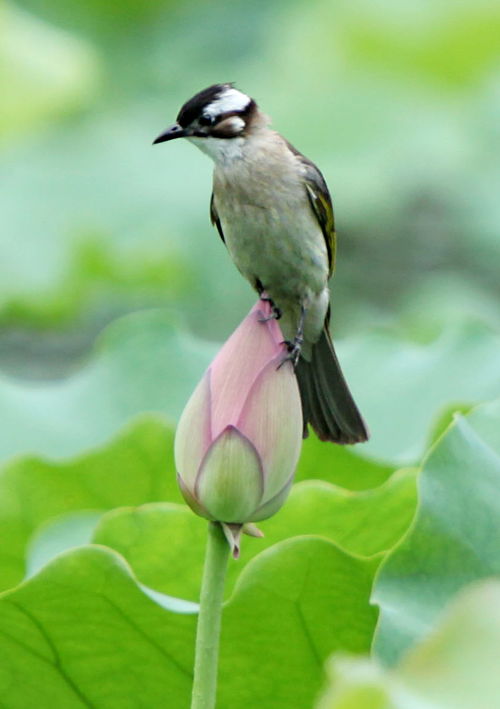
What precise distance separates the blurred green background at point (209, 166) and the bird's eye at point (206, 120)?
176cm

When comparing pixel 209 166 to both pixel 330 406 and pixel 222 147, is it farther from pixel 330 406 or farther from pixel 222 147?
pixel 330 406

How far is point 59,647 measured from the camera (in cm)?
149

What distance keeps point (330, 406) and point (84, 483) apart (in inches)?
15.9

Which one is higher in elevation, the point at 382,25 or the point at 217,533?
the point at 382,25

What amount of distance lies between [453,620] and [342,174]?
4107mm

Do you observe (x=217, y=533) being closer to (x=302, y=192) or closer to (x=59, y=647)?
(x=59, y=647)

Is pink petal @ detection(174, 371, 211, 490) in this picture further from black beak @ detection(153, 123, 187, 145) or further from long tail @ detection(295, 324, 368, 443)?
black beak @ detection(153, 123, 187, 145)

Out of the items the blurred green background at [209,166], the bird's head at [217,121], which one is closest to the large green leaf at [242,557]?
the bird's head at [217,121]

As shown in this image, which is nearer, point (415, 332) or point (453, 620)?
point (453, 620)

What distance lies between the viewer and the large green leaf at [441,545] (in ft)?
4.23

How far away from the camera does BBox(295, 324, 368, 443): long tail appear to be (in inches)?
72.6

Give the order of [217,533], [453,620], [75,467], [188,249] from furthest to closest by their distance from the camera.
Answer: [188,249] < [75,467] < [217,533] < [453,620]

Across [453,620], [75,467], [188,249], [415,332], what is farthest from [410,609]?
[188,249]

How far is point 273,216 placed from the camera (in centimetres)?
228
